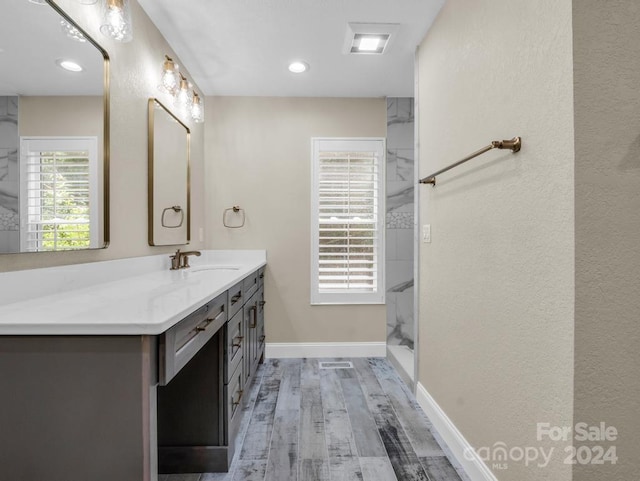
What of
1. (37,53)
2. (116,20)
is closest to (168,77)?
(116,20)

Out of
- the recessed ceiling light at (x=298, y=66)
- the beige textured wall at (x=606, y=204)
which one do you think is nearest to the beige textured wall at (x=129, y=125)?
the recessed ceiling light at (x=298, y=66)

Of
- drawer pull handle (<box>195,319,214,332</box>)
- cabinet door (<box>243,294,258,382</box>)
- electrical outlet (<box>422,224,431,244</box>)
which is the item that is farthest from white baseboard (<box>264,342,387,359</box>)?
drawer pull handle (<box>195,319,214,332</box>)

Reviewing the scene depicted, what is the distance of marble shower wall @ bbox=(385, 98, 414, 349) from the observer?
3.24m

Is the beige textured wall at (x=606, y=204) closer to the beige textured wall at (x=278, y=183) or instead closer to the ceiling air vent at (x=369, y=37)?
the ceiling air vent at (x=369, y=37)

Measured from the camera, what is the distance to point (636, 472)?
100 centimetres

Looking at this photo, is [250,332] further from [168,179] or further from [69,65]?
[69,65]

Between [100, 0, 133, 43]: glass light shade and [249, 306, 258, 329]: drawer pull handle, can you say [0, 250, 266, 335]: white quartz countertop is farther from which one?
[100, 0, 133, 43]: glass light shade

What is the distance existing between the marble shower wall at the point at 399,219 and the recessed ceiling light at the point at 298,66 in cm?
95

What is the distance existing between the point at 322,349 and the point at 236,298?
5.11 ft

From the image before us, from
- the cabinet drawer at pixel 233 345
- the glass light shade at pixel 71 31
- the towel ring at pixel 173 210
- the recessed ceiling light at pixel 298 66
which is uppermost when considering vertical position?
the recessed ceiling light at pixel 298 66

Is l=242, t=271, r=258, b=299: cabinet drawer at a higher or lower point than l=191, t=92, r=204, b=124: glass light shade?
lower

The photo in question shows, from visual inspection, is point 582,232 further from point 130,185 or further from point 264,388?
point 264,388

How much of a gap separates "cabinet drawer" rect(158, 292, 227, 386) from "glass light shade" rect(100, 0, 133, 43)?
131cm

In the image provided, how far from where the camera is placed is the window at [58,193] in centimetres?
125
